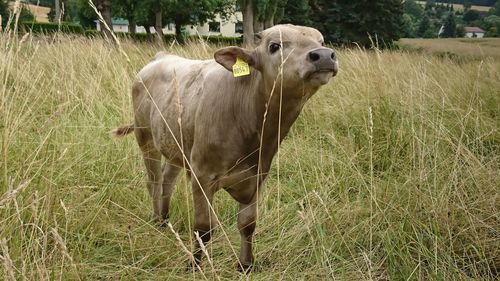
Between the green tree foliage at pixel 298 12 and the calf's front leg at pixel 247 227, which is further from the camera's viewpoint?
the green tree foliage at pixel 298 12

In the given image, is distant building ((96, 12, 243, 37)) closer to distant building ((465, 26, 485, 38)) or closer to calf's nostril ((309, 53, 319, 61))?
distant building ((465, 26, 485, 38))

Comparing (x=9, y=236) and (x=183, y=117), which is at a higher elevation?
(x=183, y=117)

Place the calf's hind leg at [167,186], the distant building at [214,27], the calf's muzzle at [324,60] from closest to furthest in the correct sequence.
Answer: the calf's muzzle at [324,60] → the calf's hind leg at [167,186] → the distant building at [214,27]

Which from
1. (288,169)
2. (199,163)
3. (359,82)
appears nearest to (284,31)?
(199,163)

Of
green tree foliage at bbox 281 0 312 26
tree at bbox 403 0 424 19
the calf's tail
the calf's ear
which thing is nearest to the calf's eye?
the calf's ear

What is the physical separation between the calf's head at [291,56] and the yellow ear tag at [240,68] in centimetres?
2

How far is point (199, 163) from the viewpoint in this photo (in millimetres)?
2607

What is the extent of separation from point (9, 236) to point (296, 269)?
1.45m

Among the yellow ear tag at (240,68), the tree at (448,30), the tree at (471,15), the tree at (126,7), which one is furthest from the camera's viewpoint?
the tree at (471,15)

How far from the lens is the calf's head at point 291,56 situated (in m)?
2.02

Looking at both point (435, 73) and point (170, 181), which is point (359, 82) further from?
point (170, 181)

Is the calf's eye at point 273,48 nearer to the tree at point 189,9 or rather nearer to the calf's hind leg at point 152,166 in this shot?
the calf's hind leg at point 152,166

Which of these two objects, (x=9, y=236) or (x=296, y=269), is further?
(x=296, y=269)

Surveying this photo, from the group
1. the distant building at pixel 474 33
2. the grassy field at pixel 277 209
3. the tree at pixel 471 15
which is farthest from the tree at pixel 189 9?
the tree at pixel 471 15
